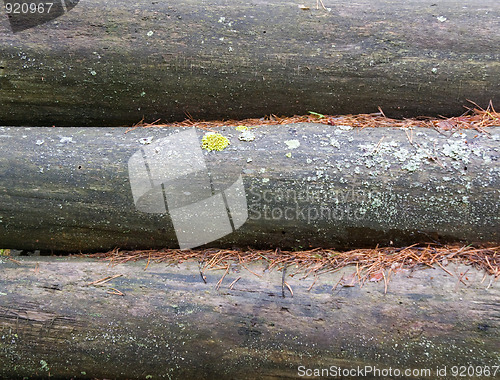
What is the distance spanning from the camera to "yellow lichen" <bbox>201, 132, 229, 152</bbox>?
2314 mm

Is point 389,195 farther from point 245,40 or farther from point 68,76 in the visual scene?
point 68,76

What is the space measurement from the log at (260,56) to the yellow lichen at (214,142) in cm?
34

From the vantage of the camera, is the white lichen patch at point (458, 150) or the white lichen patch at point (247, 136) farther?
the white lichen patch at point (247, 136)

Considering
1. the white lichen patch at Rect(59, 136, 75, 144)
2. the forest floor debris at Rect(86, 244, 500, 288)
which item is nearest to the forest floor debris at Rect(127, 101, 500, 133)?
the white lichen patch at Rect(59, 136, 75, 144)

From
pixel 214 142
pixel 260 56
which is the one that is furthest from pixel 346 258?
pixel 260 56

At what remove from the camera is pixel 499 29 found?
2.39 m

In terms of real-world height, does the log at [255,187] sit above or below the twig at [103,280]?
above

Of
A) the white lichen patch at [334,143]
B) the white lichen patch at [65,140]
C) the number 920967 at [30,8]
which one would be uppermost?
the number 920967 at [30,8]

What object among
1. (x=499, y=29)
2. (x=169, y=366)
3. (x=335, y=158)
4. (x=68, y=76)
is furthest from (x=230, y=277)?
(x=499, y=29)

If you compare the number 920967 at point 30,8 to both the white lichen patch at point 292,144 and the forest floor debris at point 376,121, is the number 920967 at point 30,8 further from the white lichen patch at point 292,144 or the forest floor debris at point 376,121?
the white lichen patch at point 292,144

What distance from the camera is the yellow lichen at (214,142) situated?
2.31 meters

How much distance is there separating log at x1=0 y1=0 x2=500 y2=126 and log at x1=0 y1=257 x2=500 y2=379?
1.12m

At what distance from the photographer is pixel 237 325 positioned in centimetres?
204

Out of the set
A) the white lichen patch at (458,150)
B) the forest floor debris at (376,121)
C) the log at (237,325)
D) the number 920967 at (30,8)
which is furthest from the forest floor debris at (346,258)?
the number 920967 at (30,8)
